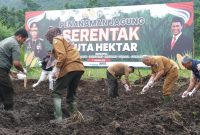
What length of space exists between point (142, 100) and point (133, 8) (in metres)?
11.4

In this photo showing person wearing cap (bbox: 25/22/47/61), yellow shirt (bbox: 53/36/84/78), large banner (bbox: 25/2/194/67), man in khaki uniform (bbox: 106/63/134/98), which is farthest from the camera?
person wearing cap (bbox: 25/22/47/61)

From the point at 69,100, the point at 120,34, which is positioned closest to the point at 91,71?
the point at 120,34

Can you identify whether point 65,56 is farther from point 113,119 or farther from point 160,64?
point 160,64

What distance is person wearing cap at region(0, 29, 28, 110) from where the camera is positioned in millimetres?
7305

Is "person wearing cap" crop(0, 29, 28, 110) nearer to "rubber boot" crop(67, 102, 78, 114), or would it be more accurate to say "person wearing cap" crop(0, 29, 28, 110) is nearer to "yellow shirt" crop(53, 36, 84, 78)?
"yellow shirt" crop(53, 36, 84, 78)

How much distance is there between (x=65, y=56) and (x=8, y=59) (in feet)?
3.43

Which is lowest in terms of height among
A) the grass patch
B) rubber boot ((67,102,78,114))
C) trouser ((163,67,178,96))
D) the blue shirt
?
the grass patch

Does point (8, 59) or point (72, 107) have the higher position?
point (8, 59)

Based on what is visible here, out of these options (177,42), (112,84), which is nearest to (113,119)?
(112,84)

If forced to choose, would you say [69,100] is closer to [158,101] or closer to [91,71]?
[158,101]

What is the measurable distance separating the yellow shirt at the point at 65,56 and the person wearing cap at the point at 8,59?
621mm

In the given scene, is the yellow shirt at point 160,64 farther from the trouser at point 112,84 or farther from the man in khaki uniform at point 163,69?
the trouser at point 112,84

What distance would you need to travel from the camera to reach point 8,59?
7512 millimetres

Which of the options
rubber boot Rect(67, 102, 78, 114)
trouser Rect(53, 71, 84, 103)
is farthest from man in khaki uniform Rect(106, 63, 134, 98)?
trouser Rect(53, 71, 84, 103)
